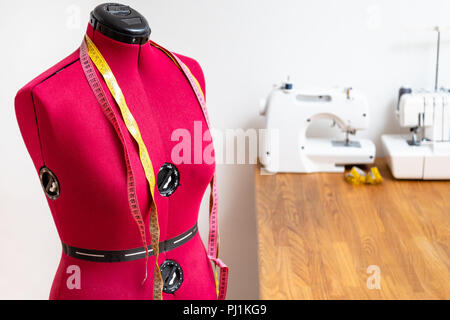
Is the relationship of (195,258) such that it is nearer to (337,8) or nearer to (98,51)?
(98,51)

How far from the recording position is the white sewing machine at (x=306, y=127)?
230 cm

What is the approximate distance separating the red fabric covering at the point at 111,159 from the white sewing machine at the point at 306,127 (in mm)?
949

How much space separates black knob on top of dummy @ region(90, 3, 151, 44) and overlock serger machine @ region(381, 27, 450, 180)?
1.32m

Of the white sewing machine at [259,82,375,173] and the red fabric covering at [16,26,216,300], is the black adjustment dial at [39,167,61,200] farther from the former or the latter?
the white sewing machine at [259,82,375,173]

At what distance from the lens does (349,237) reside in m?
1.82

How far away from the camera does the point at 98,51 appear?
4.23 ft

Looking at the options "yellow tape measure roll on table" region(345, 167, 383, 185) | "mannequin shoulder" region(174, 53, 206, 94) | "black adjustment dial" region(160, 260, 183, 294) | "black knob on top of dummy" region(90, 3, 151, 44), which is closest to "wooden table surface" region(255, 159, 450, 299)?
"yellow tape measure roll on table" region(345, 167, 383, 185)

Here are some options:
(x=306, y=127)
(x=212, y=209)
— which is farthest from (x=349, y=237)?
(x=306, y=127)

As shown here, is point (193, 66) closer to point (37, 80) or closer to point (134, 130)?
point (134, 130)

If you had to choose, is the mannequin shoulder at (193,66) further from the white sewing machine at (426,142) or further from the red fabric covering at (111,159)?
the white sewing machine at (426,142)

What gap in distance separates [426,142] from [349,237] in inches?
28.4

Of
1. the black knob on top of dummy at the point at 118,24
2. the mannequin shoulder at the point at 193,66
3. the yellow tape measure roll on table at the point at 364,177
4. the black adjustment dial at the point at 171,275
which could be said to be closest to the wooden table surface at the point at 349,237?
the yellow tape measure roll on table at the point at 364,177

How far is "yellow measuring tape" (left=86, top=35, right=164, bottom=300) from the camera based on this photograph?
1262 millimetres
